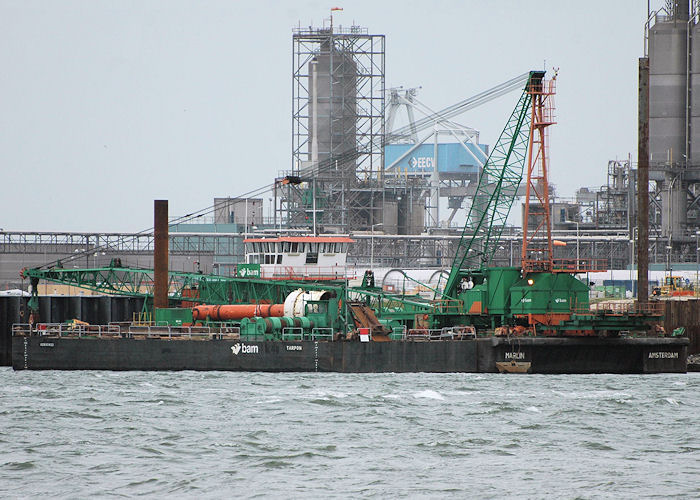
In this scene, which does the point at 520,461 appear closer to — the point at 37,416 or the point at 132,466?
the point at 132,466

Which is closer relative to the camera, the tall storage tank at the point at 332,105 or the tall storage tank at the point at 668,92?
the tall storage tank at the point at 668,92

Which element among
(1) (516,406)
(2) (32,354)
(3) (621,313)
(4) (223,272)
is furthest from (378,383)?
(4) (223,272)

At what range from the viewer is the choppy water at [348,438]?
30875mm

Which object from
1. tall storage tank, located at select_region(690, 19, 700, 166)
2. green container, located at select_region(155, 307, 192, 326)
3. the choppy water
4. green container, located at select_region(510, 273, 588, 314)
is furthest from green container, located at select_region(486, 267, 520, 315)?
tall storage tank, located at select_region(690, 19, 700, 166)

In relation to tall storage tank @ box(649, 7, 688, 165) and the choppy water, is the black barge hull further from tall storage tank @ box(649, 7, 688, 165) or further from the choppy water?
tall storage tank @ box(649, 7, 688, 165)

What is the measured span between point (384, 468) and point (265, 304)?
3746 centimetres

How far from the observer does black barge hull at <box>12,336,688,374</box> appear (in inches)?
2391

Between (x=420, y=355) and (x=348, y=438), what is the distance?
23.4 metres

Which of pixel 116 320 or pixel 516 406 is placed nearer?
pixel 516 406

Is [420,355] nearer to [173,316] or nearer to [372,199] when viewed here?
[173,316]

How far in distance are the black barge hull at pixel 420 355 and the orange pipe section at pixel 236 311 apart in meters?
4.86

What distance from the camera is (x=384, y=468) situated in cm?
3309

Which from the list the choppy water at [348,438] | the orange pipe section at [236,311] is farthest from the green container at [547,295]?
the orange pipe section at [236,311]

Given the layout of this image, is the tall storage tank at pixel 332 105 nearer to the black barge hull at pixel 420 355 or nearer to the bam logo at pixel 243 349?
the black barge hull at pixel 420 355
